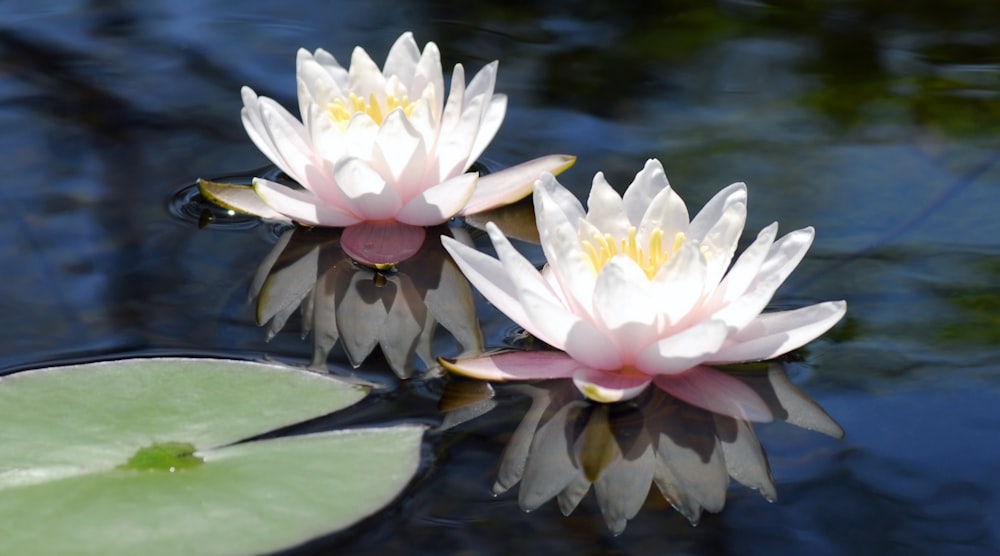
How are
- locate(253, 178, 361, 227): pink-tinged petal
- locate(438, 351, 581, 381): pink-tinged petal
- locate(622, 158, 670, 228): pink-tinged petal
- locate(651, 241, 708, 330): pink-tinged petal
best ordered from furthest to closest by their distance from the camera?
locate(253, 178, 361, 227): pink-tinged petal, locate(622, 158, 670, 228): pink-tinged petal, locate(438, 351, 581, 381): pink-tinged petal, locate(651, 241, 708, 330): pink-tinged petal

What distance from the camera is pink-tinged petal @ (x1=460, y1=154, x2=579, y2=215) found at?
252cm

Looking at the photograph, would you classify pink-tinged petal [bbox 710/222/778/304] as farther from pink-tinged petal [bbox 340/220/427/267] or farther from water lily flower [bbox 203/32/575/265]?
pink-tinged petal [bbox 340/220/427/267]

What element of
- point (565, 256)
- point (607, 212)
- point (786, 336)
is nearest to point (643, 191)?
point (607, 212)

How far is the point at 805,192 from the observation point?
260 centimetres

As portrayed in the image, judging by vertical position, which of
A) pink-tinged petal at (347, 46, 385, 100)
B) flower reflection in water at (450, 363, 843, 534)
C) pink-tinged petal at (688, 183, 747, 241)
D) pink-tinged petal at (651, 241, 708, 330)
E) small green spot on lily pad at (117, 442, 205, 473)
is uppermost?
pink-tinged petal at (347, 46, 385, 100)


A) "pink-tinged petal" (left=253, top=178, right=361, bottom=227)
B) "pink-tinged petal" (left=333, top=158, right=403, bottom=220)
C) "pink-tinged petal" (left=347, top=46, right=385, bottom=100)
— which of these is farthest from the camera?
"pink-tinged petal" (left=347, top=46, right=385, bottom=100)

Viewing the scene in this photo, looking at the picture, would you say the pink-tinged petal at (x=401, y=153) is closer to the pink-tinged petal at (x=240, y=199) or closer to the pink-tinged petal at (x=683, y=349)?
the pink-tinged petal at (x=240, y=199)

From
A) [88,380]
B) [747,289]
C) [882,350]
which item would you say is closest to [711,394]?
[747,289]

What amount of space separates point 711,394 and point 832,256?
2.00ft

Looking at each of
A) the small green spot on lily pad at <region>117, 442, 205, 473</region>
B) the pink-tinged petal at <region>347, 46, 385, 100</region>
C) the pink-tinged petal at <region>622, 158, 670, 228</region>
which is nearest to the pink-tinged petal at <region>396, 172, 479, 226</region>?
the pink-tinged petal at <region>347, 46, 385, 100</region>

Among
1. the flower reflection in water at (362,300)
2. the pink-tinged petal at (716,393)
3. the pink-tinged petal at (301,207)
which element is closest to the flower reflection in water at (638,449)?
the pink-tinged petal at (716,393)

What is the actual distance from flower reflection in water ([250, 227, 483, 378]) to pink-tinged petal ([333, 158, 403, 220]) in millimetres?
107

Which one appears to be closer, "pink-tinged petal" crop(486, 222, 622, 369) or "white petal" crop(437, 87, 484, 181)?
"pink-tinged petal" crop(486, 222, 622, 369)

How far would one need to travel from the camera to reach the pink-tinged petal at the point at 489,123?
8.18 feet
